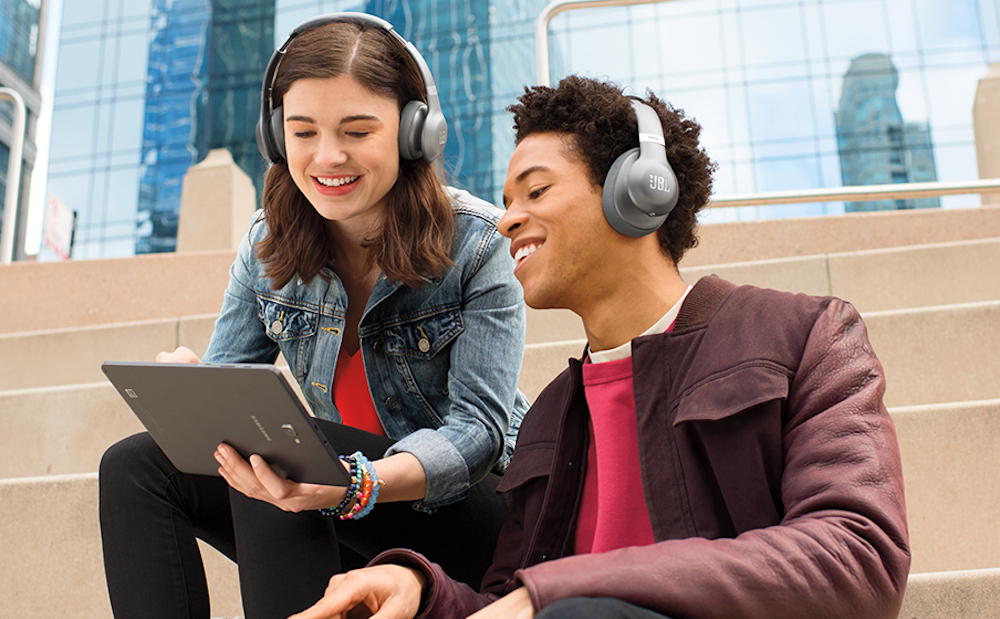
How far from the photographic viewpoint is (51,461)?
8.18ft

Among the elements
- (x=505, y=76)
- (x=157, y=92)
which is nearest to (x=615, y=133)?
(x=505, y=76)

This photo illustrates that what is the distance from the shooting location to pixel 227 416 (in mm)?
1078

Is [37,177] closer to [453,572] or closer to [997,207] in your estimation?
[453,572]

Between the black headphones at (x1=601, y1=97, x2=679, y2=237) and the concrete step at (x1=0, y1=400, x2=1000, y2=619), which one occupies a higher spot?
the black headphones at (x1=601, y1=97, x2=679, y2=237)

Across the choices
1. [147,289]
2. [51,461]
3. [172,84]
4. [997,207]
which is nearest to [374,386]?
[51,461]

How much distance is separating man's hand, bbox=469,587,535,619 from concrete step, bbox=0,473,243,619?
1.28 m

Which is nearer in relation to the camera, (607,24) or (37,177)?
(37,177)

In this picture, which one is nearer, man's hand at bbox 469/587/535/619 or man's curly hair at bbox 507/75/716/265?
man's hand at bbox 469/587/535/619

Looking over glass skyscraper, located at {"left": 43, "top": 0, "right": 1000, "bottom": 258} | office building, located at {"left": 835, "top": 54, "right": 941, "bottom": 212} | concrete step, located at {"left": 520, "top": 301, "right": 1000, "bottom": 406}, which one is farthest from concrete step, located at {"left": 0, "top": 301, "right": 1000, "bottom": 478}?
office building, located at {"left": 835, "top": 54, "right": 941, "bottom": 212}

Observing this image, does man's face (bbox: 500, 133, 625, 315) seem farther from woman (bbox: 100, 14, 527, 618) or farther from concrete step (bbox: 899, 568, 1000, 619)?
concrete step (bbox: 899, 568, 1000, 619)

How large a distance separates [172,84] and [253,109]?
2.18 m

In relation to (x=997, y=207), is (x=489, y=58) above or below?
above

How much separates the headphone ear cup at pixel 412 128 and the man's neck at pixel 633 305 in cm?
48

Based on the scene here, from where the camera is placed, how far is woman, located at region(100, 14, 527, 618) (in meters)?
1.20
